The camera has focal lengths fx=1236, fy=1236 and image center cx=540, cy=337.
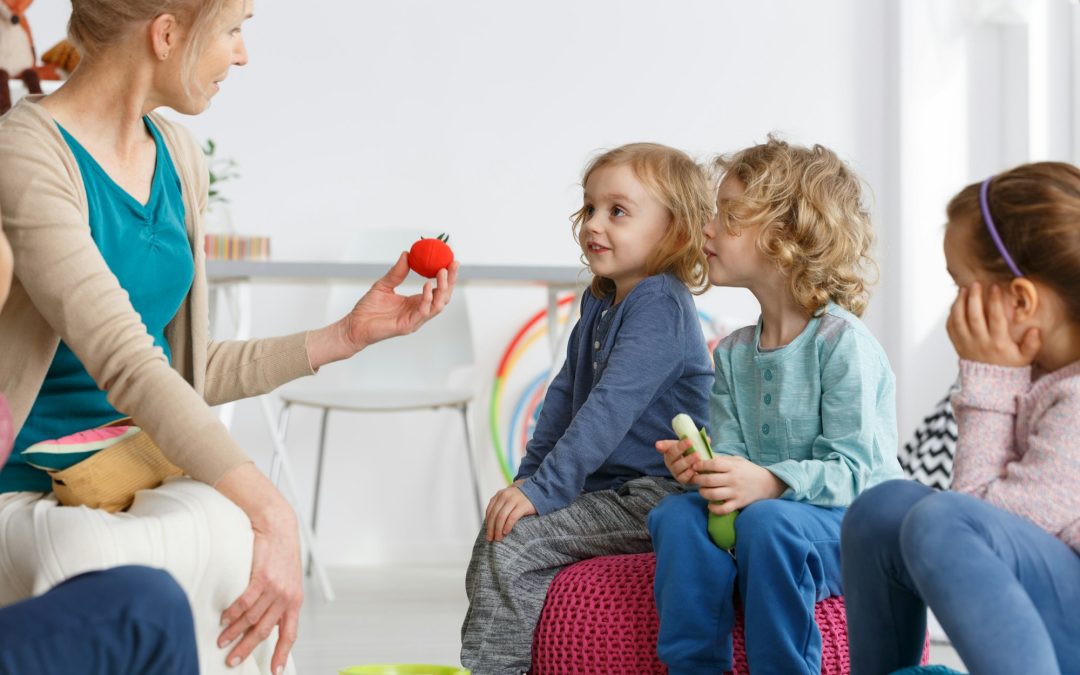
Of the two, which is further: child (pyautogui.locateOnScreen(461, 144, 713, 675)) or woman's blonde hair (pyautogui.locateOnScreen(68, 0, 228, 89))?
child (pyautogui.locateOnScreen(461, 144, 713, 675))

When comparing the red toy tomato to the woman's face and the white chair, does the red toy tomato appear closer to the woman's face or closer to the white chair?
the woman's face

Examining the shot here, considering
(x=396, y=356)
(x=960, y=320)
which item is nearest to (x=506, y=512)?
(x=960, y=320)

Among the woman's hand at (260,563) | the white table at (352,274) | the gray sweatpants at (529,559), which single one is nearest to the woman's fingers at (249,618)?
the woman's hand at (260,563)

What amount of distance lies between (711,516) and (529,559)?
25 centimetres

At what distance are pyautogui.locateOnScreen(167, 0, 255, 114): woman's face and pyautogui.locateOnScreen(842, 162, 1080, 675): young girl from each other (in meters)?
0.77

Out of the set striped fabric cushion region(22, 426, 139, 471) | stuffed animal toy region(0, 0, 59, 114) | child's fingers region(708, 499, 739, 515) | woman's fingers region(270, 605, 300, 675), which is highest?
stuffed animal toy region(0, 0, 59, 114)

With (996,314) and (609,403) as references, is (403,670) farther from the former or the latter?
(996,314)

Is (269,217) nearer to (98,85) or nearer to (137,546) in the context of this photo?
(98,85)

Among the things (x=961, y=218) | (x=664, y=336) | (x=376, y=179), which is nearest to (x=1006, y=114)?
(x=376, y=179)

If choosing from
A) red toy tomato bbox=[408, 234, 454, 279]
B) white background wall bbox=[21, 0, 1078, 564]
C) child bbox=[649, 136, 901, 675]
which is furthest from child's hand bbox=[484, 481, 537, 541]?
white background wall bbox=[21, 0, 1078, 564]

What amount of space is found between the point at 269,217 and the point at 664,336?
2.44 meters

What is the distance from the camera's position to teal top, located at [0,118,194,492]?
1.23 m

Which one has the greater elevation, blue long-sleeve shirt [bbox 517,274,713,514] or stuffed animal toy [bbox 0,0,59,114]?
stuffed animal toy [bbox 0,0,59,114]

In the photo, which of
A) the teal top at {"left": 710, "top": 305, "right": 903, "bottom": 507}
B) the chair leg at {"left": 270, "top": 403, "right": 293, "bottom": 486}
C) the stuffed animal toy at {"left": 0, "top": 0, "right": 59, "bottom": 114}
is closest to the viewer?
the teal top at {"left": 710, "top": 305, "right": 903, "bottom": 507}
